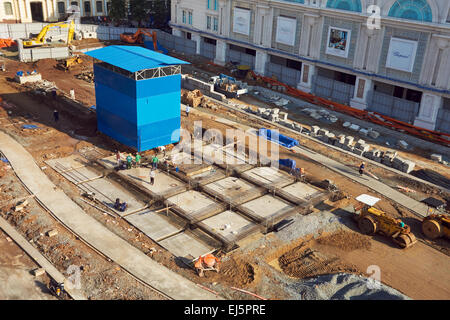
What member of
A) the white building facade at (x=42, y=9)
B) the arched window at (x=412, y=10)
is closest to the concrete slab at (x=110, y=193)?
the arched window at (x=412, y=10)

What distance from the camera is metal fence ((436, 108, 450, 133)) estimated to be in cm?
4281

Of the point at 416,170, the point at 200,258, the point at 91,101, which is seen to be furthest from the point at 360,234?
the point at 91,101

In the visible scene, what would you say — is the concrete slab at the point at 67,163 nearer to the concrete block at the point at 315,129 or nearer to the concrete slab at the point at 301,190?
the concrete slab at the point at 301,190

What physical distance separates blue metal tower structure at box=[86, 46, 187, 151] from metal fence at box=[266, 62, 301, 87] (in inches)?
888

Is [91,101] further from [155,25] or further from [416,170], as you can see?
[155,25]

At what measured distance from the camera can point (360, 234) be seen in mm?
27203

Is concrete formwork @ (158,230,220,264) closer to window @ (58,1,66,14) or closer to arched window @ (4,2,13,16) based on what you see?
arched window @ (4,2,13,16)

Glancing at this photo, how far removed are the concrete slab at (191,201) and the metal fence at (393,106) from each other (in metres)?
25.9

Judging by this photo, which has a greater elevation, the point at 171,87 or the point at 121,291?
the point at 171,87

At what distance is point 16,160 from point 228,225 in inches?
692

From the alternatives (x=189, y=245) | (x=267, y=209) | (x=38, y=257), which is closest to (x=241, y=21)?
(x=267, y=209)

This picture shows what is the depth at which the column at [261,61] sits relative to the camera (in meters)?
57.2

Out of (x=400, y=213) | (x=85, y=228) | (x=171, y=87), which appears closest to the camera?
(x=85, y=228)

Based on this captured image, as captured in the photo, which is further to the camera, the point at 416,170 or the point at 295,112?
the point at 295,112
